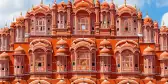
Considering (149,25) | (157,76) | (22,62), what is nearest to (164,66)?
(157,76)

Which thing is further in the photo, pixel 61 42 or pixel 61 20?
pixel 61 20

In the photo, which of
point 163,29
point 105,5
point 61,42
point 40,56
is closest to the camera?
point 40,56

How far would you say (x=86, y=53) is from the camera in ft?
195

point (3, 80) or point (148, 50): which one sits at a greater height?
Result: point (148, 50)

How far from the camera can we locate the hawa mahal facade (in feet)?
194

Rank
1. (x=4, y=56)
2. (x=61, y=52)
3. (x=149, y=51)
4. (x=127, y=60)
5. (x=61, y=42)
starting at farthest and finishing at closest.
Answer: (x=4, y=56)
(x=149, y=51)
(x=127, y=60)
(x=61, y=42)
(x=61, y=52)

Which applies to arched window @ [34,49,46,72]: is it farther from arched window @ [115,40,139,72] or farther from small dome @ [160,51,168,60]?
small dome @ [160,51,168,60]

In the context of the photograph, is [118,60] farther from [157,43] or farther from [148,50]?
[157,43]

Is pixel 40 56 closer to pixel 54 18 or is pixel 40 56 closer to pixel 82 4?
pixel 54 18

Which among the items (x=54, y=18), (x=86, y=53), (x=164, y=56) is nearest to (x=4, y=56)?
(x=54, y=18)

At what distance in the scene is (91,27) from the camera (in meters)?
62.8

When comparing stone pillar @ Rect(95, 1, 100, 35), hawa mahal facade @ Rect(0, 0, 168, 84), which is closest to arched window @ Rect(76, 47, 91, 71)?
hawa mahal facade @ Rect(0, 0, 168, 84)

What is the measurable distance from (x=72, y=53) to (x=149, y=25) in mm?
16610

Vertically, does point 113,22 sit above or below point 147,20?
below
